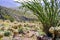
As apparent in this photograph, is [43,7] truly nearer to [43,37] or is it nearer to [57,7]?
[57,7]

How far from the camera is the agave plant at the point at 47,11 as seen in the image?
12.8m

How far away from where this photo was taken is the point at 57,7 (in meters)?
12.7

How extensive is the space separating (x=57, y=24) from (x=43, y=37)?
1.36 meters

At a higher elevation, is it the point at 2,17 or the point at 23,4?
the point at 23,4

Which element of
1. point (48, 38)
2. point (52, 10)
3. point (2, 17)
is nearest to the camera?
point (48, 38)

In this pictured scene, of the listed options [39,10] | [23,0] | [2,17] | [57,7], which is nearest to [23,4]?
[23,0]

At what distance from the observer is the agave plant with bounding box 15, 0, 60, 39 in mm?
12750

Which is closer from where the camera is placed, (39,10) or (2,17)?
(39,10)

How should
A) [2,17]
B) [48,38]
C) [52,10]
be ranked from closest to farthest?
[48,38] < [52,10] < [2,17]

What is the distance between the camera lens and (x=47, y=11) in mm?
13016

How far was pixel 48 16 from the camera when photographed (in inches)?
510

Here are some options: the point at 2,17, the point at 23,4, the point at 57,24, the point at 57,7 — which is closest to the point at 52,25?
the point at 57,24

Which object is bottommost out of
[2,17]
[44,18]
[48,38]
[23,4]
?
[2,17]

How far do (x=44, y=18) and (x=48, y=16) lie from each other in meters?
0.28
